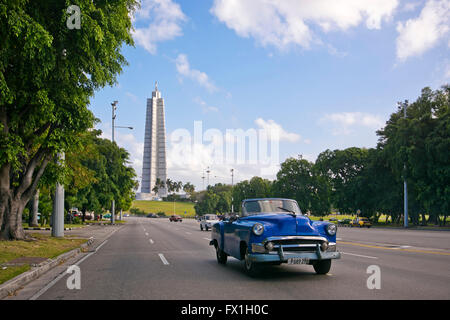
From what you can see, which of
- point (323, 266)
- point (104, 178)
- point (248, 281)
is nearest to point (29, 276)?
point (248, 281)

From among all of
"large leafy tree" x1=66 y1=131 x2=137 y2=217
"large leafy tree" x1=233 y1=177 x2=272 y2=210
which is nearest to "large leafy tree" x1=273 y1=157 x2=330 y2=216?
"large leafy tree" x1=233 y1=177 x2=272 y2=210

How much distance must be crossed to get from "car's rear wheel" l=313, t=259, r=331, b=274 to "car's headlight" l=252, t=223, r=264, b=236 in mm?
1684

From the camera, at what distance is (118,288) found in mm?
8070

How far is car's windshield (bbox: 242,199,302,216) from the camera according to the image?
10602mm

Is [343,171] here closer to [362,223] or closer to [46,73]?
[362,223]

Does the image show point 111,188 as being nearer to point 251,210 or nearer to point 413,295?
point 251,210

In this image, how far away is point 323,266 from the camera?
9.38 meters

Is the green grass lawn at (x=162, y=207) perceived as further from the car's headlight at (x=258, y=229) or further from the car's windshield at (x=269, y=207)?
the car's headlight at (x=258, y=229)

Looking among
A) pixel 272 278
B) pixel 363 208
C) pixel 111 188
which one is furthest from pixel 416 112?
pixel 272 278

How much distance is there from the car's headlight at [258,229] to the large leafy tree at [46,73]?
8.43 m

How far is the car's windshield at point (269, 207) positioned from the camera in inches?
417

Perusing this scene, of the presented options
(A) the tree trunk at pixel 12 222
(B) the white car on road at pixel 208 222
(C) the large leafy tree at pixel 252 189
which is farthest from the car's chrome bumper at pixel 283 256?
(C) the large leafy tree at pixel 252 189
